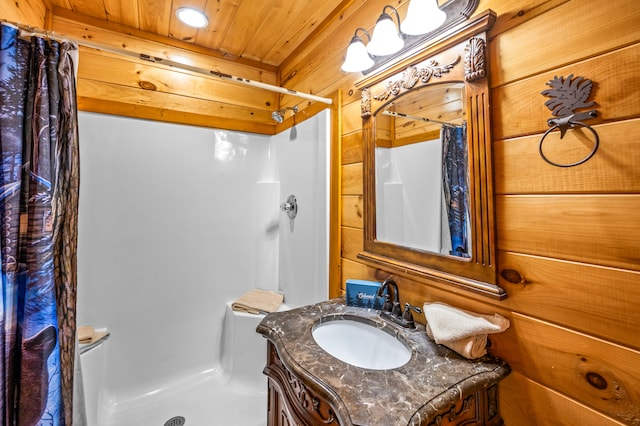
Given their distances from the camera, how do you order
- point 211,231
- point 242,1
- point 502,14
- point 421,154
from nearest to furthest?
point 502,14 → point 421,154 → point 242,1 → point 211,231

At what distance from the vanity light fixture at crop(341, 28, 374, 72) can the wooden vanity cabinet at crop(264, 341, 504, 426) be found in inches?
48.4

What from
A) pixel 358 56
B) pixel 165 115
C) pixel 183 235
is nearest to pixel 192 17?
pixel 165 115

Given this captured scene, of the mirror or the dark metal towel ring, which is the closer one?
the dark metal towel ring

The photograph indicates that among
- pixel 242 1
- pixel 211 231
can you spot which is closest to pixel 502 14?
pixel 242 1

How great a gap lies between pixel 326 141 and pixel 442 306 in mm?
1032

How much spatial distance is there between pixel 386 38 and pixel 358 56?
6.8 inches

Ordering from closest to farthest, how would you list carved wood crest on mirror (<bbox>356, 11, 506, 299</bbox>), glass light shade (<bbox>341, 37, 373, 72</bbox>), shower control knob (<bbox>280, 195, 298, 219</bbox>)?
carved wood crest on mirror (<bbox>356, 11, 506, 299</bbox>), glass light shade (<bbox>341, 37, 373, 72</bbox>), shower control knob (<bbox>280, 195, 298, 219</bbox>)

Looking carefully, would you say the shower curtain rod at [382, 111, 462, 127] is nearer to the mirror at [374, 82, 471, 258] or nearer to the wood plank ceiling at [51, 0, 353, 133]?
the mirror at [374, 82, 471, 258]

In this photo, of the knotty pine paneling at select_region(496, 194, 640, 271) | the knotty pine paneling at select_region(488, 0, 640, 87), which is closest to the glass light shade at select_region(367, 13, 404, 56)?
the knotty pine paneling at select_region(488, 0, 640, 87)

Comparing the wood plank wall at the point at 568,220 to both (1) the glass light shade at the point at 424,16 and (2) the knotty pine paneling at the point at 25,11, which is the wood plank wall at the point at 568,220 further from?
(2) the knotty pine paneling at the point at 25,11

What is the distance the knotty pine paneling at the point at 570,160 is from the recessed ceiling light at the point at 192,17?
67.5 inches

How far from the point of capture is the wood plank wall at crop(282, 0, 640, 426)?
622 millimetres

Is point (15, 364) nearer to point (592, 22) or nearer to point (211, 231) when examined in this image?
point (211, 231)

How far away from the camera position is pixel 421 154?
43.8 inches
